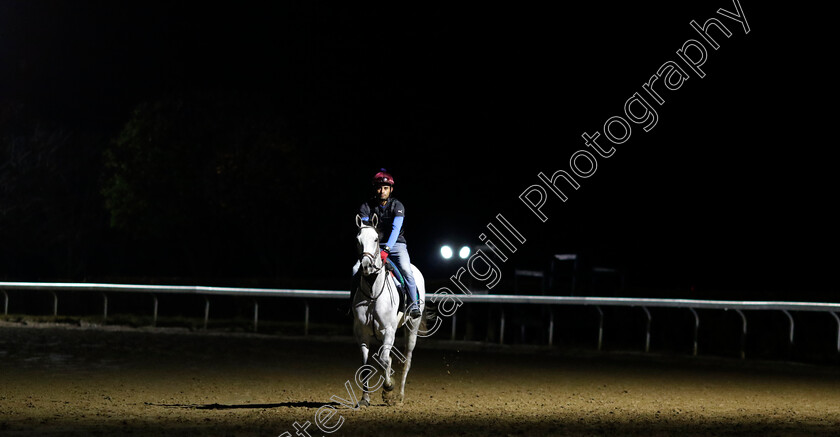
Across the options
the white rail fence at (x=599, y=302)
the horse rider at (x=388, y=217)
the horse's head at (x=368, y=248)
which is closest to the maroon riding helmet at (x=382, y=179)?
the horse rider at (x=388, y=217)

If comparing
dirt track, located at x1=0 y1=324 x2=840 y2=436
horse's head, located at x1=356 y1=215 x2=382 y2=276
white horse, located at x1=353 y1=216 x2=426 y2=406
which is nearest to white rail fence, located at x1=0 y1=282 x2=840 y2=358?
dirt track, located at x1=0 y1=324 x2=840 y2=436

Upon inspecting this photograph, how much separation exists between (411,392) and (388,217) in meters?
2.32

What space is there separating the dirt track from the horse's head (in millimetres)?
1374

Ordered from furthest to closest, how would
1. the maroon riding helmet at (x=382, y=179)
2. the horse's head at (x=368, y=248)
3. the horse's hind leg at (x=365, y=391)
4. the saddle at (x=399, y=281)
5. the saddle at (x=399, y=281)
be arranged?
the saddle at (x=399, y=281) < the saddle at (x=399, y=281) < the maroon riding helmet at (x=382, y=179) < the horse's hind leg at (x=365, y=391) < the horse's head at (x=368, y=248)

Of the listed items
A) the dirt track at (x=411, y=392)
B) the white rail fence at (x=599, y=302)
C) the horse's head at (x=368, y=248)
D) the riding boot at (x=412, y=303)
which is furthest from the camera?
the white rail fence at (x=599, y=302)

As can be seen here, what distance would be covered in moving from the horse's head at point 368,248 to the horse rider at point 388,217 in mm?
132

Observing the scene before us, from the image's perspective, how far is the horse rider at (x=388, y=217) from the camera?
9852 millimetres

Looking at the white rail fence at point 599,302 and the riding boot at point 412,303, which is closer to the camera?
the riding boot at point 412,303

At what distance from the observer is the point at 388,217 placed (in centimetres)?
1009

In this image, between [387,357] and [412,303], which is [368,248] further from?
[412,303]

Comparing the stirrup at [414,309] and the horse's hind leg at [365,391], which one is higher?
the stirrup at [414,309]

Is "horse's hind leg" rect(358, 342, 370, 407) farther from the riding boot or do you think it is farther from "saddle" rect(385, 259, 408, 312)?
the riding boot

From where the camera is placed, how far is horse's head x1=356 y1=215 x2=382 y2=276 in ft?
30.7

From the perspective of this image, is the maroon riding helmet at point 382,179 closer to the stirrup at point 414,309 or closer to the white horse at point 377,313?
the white horse at point 377,313
